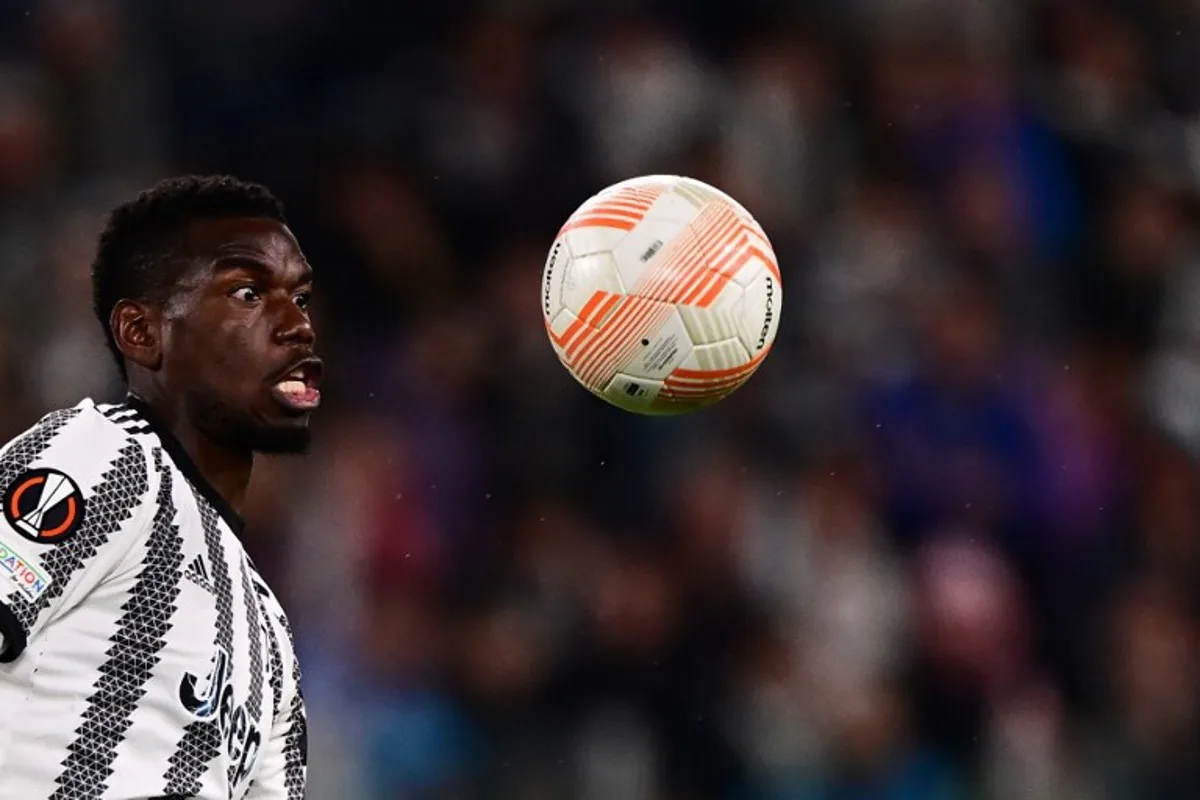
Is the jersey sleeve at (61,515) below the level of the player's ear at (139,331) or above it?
above

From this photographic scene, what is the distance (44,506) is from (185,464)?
1.86 feet

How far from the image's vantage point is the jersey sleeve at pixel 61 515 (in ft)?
8.50

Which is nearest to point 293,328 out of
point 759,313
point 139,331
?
point 139,331

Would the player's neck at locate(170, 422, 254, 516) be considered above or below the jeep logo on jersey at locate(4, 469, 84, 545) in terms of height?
below

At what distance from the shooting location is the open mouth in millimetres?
3345

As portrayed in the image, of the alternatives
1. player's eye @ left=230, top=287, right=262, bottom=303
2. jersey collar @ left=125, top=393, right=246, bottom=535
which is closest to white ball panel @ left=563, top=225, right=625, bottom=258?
player's eye @ left=230, top=287, right=262, bottom=303

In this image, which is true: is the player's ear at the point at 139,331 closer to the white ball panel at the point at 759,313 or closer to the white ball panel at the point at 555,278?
the white ball panel at the point at 555,278

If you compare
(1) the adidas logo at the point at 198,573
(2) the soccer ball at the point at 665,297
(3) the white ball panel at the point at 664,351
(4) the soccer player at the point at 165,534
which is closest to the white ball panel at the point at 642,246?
(2) the soccer ball at the point at 665,297

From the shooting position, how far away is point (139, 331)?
331 centimetres

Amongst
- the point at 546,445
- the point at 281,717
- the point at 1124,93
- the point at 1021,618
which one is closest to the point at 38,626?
the point at 281,717

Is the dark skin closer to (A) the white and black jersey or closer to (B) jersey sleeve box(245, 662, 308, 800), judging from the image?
(A) the white and black jersey

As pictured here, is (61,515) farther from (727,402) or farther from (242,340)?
(727,402)

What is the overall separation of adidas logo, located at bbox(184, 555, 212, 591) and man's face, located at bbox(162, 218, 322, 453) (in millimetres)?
385

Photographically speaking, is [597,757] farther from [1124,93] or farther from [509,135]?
[1124,93]
